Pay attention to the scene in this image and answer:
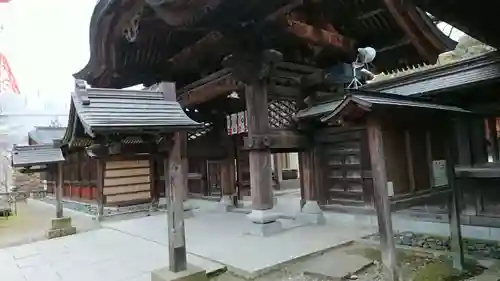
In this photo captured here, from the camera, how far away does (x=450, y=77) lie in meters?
5.50

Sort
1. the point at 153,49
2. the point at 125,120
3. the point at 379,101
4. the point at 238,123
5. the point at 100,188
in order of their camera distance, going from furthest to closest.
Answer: the point at 100,188 < the point at 238,123 < the point at 153,49 < the point at 125,120 < the point at 379,101

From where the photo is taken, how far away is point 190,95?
327 inches

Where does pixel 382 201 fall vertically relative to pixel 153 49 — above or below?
below

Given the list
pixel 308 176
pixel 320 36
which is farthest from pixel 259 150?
pixel 320 36

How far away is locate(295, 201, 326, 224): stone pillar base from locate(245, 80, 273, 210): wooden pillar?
1.33 m

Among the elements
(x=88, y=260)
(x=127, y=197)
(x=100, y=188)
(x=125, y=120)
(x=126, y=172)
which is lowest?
(x=88, y=260)

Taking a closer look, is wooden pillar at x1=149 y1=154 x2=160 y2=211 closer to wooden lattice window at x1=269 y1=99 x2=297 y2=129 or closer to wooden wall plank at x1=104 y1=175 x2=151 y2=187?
wooden wall plank at x1=104 y1=175 x2=151 y2=187

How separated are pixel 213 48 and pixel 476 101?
4494mm

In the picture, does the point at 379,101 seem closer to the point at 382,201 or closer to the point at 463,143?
the point at 382,201

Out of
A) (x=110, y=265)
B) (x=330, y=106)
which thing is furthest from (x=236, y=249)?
(x=330, y=106)

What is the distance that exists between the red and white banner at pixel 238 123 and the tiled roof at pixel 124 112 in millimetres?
3734

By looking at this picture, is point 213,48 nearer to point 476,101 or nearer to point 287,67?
point 287,67

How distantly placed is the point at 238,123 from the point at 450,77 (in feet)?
15.3

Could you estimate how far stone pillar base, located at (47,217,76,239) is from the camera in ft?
27.9
